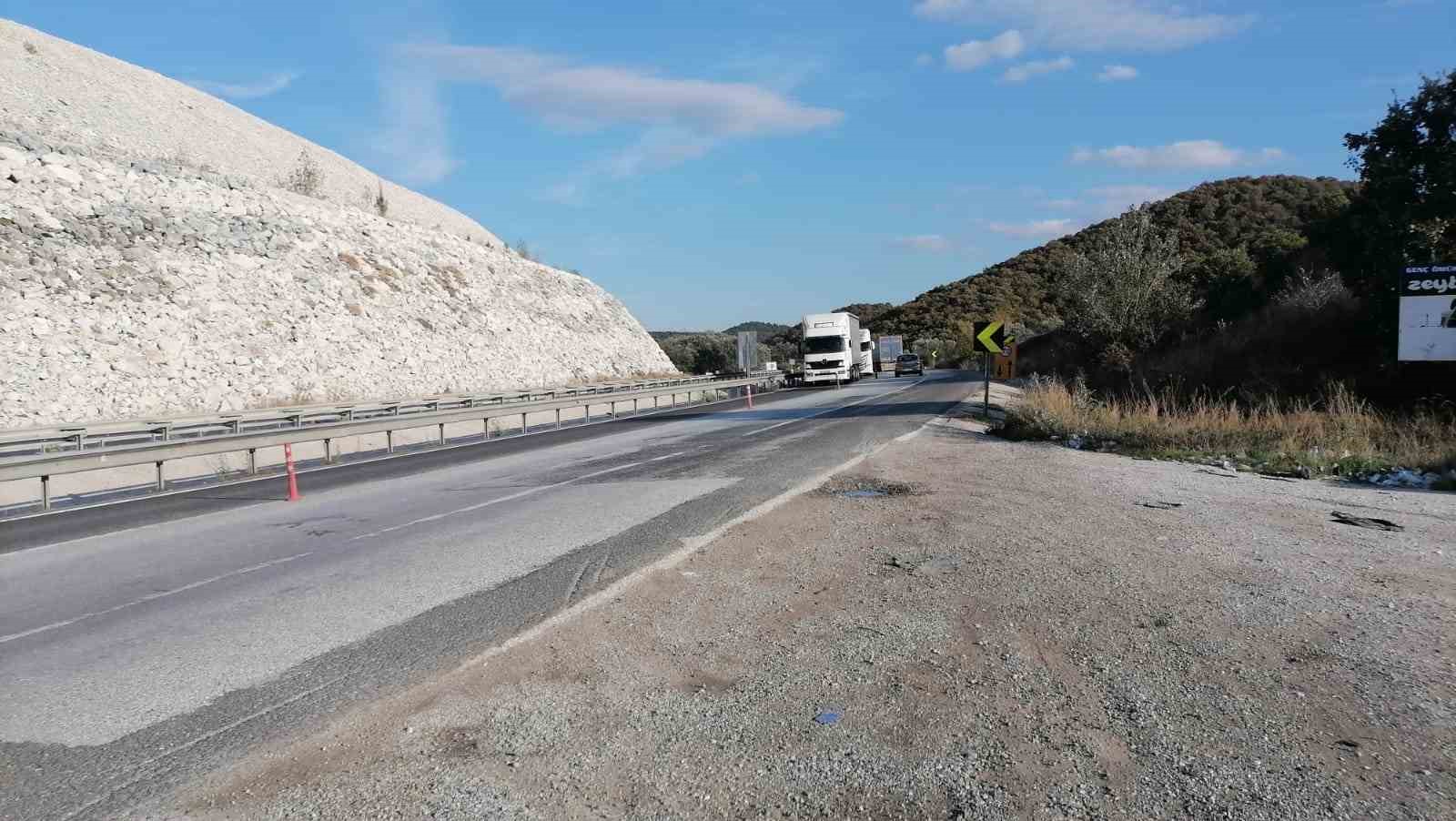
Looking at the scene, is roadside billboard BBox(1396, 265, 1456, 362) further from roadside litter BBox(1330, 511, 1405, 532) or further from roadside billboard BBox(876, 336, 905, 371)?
roadside billboard BBox(876, 336, 905, 371)

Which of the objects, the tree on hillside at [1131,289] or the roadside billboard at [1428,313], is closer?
the roadside billboard at [1428,313]

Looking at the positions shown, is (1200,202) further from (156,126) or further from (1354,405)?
(156,126)

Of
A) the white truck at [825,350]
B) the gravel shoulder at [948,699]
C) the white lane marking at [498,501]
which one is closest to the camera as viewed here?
the gravel shoulder at [948,699]

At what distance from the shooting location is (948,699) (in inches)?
186

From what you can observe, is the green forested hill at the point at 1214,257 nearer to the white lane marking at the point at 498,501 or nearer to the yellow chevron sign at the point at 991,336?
the yellow chevron sign at the point at 991,336

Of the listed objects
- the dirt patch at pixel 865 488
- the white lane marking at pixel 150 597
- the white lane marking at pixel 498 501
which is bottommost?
the white lane marking at pixel 498 501

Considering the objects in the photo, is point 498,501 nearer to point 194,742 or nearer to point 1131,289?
point 194,742

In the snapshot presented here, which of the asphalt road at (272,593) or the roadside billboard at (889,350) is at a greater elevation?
the roadside billboard at (889,350)

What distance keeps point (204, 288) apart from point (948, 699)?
40823 mm

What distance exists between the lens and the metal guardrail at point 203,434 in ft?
50.9

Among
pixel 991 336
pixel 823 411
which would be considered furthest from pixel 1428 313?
pixel 823 411

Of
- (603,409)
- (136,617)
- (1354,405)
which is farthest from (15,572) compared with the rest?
(603,409)

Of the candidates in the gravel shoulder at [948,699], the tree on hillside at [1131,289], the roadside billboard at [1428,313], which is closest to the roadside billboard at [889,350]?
the tree on hillside at [1131,289]

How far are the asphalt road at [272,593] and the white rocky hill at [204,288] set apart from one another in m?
19.7
